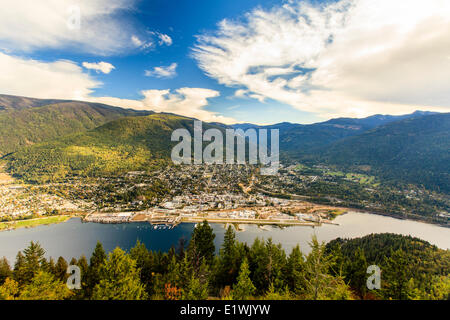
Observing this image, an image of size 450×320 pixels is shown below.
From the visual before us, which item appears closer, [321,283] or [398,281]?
[321,283]

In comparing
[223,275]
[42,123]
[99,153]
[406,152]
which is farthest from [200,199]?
[42,123]

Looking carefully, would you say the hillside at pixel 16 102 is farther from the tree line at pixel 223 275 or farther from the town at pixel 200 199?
the tree line at pixel 223 275

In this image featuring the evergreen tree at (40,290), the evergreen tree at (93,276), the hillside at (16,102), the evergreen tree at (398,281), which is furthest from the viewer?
the hillside at (16,102)

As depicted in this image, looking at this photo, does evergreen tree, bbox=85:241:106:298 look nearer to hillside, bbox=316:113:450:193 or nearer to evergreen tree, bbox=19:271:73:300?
evergreen tree, bbox=19:271:73:300

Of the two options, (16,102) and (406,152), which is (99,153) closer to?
(406,152)

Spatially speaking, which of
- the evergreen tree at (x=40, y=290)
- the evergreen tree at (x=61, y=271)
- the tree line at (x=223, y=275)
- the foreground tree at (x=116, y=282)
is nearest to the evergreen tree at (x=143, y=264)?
the tree line at (x=223, y=275)

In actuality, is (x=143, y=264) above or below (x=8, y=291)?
below
